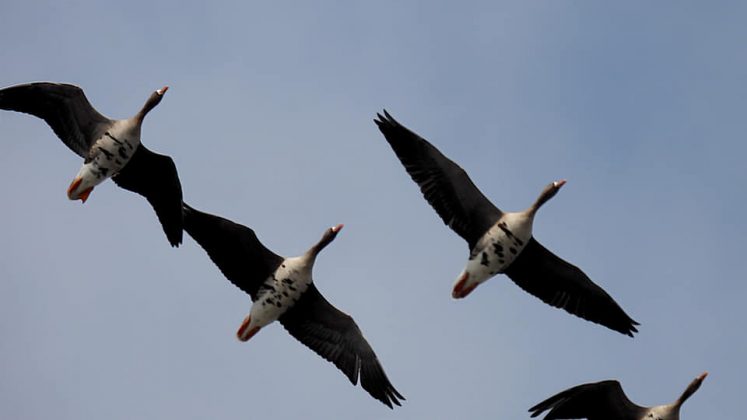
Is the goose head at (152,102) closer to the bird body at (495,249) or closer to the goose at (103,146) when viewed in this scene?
the goose at (103,146)

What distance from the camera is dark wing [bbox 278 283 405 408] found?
2795cm

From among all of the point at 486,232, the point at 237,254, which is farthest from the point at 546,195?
the point at 237,254

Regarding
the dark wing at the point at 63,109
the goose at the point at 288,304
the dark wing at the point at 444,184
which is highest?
the dark wing at the point at 444,184

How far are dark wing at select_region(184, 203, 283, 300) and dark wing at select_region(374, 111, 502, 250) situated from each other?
323 centimetres

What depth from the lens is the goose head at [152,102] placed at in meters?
28.0

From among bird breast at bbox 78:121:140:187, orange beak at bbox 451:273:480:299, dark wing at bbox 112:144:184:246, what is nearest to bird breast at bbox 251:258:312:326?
dark wing at bbox 112:144:184:246

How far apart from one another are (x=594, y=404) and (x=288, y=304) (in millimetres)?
6308

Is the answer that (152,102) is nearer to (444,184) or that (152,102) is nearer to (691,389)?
(444,184)

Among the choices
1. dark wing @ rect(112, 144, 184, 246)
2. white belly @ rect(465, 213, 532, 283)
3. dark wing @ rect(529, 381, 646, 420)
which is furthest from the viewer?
dark wing @ rect(112, 144, 184, 246)

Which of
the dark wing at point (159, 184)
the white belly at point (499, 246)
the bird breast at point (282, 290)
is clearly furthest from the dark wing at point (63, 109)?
the white belly at point (499, 246)

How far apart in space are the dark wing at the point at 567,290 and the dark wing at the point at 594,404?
1.67 meters

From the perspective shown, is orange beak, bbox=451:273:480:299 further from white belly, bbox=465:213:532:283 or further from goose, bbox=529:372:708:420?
goose, bbox=529:372:708:420

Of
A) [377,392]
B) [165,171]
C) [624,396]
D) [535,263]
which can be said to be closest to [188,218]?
[165,171]

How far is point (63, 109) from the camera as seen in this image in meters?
28.3
